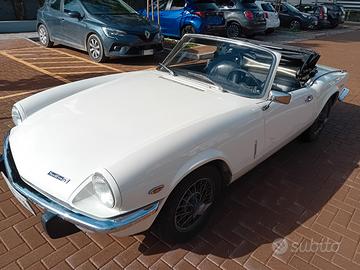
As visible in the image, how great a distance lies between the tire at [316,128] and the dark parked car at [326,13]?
16.7m

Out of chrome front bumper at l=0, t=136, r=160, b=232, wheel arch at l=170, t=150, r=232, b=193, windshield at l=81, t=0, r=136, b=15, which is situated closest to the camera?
chrome front bumper at l=0, t=136, r=160, b=232

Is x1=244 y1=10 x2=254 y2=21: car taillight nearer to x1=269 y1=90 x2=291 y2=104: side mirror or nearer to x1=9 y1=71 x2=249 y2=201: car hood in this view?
x1=9 y1=71 x2=249 y2=201: car hood

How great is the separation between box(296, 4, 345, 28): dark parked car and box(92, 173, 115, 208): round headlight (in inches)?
795

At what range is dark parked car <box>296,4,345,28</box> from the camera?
19.5 meters

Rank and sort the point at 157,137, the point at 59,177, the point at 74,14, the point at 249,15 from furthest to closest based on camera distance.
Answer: the point at 249,15, the point at 74,14, the point at 157,137, the point at 59,177

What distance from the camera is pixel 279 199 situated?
136 inches

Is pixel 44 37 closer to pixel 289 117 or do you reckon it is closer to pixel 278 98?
pixel 289 117

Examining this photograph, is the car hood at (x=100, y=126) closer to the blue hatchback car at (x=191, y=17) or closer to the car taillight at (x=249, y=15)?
the blue hatchback car at (x=191, y=17)

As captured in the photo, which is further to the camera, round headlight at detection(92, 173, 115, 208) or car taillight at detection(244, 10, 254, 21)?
car taillight at detection(244, 10, 254, 21)

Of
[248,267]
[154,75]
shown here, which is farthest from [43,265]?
[154,75]

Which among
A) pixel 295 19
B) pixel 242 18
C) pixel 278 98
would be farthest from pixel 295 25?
pixel 278 98

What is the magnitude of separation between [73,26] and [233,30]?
704cm

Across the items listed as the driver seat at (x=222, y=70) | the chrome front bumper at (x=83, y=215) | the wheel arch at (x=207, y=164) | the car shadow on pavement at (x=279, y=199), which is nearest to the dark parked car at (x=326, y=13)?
the car shadow on pavement at (x=279, y=199)

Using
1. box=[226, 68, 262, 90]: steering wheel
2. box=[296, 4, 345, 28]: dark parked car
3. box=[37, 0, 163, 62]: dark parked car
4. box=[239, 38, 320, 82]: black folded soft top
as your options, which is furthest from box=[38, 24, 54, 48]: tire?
box=[296, 4, 345, 28]: dark parked car
